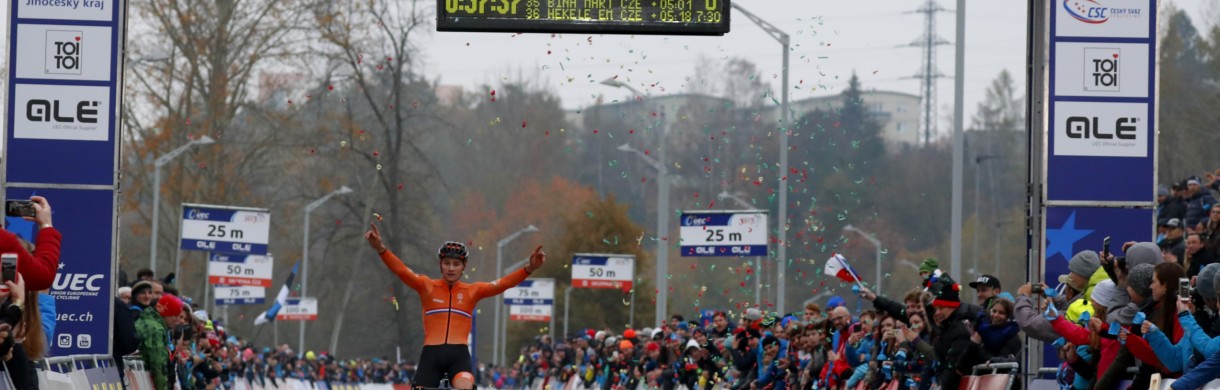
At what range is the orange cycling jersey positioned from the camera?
15.6 metres

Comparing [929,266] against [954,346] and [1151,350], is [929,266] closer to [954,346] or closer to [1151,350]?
[954,346]

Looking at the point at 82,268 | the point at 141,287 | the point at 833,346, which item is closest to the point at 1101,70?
the point at 833,346

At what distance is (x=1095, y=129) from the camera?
58.3 ft

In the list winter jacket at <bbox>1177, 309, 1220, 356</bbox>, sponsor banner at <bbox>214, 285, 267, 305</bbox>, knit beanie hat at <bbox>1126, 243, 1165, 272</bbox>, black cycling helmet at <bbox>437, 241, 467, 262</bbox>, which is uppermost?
knit beanie hat at <bbox>1126, 243, 1165, 272</bbox>

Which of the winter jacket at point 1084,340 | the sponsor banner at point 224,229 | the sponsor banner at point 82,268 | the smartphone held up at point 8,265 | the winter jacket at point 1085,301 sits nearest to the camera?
the smartphone held up at point 8,265

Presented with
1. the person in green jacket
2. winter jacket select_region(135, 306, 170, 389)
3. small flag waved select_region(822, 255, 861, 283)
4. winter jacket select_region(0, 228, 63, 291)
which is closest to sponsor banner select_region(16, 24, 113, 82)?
the person in green jacket

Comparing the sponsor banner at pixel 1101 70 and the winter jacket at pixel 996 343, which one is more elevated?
the sponsor banner at pixel 1101 70

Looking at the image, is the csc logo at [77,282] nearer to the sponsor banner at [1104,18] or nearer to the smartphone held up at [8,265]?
the smartphone held up at [8,265]

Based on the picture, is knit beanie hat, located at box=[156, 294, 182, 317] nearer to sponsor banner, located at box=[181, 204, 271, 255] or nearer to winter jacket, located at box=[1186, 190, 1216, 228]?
winter jacket, located at box=[1186, 190, 1216, 228]

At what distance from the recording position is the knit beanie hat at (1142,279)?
12.6 m

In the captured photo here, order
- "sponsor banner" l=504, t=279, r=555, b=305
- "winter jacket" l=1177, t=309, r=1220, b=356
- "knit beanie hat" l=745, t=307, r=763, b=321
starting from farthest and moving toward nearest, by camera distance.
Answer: "sponsor banner" l=504, t=279, r=555, b=305 < "knit beanie hat" l=745, t=307, r=763, b=321 < "winter jacket" l=1177, t=309, r=1220, b=356

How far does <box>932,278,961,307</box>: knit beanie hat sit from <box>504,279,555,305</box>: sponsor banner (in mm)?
41951

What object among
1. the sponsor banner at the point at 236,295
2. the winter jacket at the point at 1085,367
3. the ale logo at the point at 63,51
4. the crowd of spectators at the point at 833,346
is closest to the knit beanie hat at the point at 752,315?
the crowd of spectators at the point at 833,346

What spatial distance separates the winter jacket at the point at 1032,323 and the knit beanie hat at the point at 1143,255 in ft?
3.24
